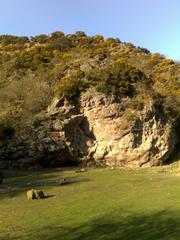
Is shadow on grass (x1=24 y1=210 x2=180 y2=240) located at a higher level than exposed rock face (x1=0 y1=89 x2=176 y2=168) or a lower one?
lower

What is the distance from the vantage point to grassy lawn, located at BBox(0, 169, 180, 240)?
1288 centimetres

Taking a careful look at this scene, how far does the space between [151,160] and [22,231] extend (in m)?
25.8

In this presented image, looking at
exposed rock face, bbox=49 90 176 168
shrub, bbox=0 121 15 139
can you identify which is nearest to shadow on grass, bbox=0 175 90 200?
shrub, bbox=0 121 15 139

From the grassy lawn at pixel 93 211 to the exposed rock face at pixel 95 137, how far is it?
35.0 feet

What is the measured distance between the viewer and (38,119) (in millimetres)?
40031

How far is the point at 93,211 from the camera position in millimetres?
16578

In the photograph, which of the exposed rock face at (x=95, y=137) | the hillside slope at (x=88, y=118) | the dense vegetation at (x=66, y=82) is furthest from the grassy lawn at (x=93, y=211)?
the dense vegetation at (x=66, y=82)

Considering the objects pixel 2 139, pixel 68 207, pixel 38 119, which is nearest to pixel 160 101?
pixel 38 119

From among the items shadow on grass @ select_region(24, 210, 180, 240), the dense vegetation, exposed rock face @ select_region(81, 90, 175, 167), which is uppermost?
the dense vegetation

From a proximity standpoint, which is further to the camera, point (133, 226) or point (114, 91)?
point (114, 91)

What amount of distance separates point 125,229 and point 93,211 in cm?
365

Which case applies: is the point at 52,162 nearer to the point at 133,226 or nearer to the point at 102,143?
the point at 102,143

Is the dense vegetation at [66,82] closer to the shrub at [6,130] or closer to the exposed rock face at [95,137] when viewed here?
the shrub at [6,130]

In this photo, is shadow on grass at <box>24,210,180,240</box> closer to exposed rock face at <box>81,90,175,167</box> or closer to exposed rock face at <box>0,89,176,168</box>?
exposed rock face at <box>0,89,176,168</box>
